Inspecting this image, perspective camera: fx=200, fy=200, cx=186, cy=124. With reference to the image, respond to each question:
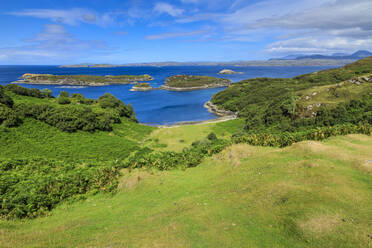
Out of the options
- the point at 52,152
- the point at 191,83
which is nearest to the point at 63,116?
the point at 52,152

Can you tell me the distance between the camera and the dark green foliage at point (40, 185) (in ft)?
51.6

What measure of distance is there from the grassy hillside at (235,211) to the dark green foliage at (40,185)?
3.65ft

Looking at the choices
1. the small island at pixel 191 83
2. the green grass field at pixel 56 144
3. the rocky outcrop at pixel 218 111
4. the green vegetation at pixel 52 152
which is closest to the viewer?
the green vegetation at pixel 52 152

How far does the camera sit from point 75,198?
1831 centimetres

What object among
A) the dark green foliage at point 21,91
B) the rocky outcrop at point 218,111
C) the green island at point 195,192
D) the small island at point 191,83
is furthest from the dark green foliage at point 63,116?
the small island at point 191,83

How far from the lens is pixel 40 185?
1811cm

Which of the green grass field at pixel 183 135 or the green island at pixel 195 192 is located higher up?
the green island at pixel 195 192

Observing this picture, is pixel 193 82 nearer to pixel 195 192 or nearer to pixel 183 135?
pixel 183 135

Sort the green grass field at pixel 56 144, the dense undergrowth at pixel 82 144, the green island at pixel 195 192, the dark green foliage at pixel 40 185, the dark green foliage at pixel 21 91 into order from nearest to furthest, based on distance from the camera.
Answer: the green island at pixel 195 192 < the dark green foliage at pixel 40 185 < the dense undergrowth at pixel 82 144 < the green grass field at pixel 56 144 < the dark green foliage at pixel 21 91

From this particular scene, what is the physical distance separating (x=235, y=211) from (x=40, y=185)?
56.2 feet

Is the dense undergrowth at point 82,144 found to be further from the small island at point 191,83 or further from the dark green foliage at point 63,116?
the small island at point 191,83

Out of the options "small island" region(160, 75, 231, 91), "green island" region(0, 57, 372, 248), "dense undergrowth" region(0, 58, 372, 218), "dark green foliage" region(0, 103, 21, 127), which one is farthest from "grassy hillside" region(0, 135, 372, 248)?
"small island" region(160, 75, 231, 91)

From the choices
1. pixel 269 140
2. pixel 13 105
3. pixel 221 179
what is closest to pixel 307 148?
pixel 269 140

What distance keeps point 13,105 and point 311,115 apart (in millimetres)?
59083
